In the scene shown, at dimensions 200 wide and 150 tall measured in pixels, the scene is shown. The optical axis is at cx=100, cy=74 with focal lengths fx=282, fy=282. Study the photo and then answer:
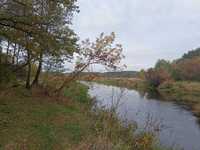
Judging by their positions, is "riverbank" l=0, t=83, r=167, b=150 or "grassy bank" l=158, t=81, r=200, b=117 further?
"grassy bank" l=158, t=81, r=200, b=117

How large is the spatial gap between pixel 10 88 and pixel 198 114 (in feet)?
67.0

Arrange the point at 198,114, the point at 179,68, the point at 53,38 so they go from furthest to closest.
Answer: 1. the point at 179,68
2. the point at 198,114
3. the point at 53,38

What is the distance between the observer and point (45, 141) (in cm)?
883

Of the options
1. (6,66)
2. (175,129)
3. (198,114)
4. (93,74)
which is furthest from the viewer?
(198,114)

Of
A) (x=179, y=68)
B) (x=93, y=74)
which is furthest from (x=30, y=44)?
(x=179, y=68)

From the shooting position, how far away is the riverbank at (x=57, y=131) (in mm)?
7957

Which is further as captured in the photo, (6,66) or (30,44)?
(6,66)

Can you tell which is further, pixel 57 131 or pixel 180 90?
pixel 180 90

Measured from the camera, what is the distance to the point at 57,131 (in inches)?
418

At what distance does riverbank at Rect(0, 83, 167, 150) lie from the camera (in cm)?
796

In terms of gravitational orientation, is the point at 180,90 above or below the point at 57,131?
above

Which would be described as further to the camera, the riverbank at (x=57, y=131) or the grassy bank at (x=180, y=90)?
the grassy bank at (x=180, y=90)

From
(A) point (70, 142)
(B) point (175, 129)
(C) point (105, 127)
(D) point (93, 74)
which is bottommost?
(B) point (175, 129)

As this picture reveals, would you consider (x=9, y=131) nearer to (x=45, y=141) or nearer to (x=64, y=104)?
(x=45, y=141)
